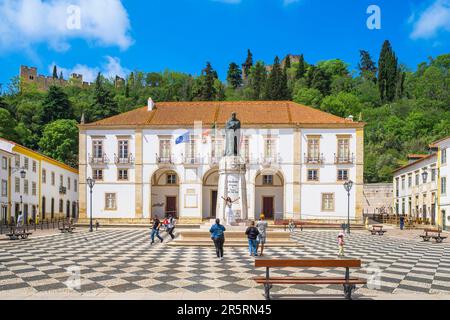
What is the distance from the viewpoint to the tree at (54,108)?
74375mm

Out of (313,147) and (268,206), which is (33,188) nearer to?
(268,206)

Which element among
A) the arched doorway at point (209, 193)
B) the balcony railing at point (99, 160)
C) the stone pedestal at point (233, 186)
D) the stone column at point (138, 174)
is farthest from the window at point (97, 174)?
the stone pedestal at point (233, 186)

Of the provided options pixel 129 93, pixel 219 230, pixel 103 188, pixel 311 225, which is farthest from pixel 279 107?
pixel 129 93

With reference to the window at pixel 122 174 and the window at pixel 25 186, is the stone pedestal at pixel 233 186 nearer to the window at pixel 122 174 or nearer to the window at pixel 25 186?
the window at pixel 122 174

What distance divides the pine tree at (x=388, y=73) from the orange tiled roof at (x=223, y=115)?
198ft

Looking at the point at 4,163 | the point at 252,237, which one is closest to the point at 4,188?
the point at 4,163

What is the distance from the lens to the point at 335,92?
105m

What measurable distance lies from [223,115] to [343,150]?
12.8 metres

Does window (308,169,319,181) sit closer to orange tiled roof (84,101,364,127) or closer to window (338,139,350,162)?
window (338,139,350,162)

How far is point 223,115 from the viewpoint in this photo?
1859 inches

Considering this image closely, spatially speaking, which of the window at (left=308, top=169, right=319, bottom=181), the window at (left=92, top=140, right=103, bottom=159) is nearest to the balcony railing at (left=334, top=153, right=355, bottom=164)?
the window at (left=308, top=169, right=319, bottom=181)

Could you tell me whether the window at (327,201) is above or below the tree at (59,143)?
below

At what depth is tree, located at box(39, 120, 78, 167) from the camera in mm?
63469

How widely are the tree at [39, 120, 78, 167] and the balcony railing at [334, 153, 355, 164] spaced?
127ft
